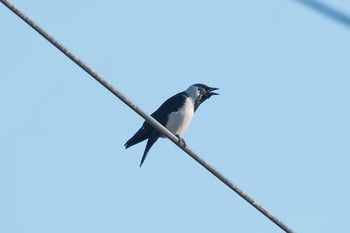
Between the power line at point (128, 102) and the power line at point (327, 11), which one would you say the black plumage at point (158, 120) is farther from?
the power line at point (327, 11)

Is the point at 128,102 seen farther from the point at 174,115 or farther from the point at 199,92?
the point at 199,92

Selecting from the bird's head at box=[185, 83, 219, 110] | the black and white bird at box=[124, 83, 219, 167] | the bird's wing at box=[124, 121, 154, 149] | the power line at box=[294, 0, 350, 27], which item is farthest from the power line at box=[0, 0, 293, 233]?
the bird's head at box=[185, 83, 219, 110]

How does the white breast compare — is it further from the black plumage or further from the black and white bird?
the black plumage

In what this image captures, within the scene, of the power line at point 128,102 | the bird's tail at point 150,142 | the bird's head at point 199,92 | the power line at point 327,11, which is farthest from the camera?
the bird's head at point 199,92

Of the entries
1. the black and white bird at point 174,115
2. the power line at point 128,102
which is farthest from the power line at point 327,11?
the black and white bird at point 174,115

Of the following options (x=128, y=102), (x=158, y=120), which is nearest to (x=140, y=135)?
(x=158, y=120)

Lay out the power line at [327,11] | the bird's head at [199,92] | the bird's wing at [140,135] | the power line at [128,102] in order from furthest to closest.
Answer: the bird's head at [199,92] < the bird's wing at [140,135] < the power line at [128,102] < the power line at [327,11]

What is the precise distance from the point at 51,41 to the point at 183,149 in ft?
4.39

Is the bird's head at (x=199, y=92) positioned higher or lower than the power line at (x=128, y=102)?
higher

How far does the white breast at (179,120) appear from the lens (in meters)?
7.87

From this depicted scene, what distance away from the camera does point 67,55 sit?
2480 millimetres

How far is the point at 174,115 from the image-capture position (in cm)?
796

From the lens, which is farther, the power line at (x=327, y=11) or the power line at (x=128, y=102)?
the power line at (x=128, y=102)

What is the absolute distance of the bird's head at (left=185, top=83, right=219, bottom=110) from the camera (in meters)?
8.75
